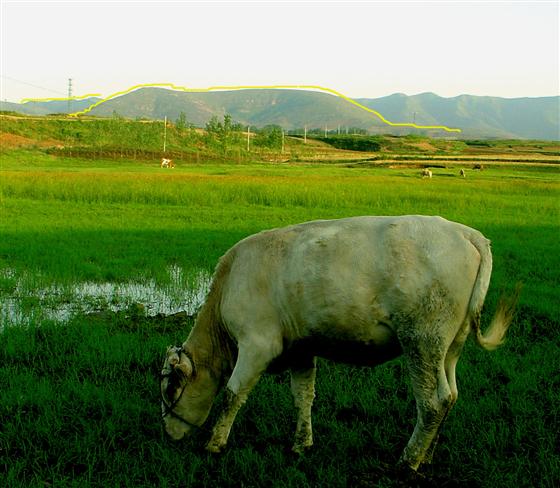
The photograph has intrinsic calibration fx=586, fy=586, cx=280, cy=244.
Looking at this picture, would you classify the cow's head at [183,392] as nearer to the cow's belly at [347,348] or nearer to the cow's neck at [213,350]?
the cow's neck at [213,350]

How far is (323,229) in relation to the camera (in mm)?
4543

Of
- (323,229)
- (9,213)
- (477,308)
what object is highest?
(323,229)

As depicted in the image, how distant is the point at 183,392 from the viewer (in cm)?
489

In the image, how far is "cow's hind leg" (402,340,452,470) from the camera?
165 inches

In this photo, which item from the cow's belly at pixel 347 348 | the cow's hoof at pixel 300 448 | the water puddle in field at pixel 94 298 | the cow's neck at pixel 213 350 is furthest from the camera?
the water puddle in field at pixel 94 298

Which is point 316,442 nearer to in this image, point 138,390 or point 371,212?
point 138,390

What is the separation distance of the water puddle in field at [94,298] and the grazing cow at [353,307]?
4.30m

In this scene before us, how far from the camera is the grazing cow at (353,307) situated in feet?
13.7

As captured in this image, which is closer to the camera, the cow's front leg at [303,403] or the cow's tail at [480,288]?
the cow's tail at [480,288]

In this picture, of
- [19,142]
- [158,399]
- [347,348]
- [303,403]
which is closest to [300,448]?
[303,403]

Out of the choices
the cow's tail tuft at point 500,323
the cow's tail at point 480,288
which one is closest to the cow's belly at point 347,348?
the cow's tail at point 480,288

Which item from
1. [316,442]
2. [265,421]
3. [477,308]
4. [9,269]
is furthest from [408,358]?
[9,269]

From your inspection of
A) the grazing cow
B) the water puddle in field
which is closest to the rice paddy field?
the water puddle in field

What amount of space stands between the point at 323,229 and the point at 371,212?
17.0 meters
